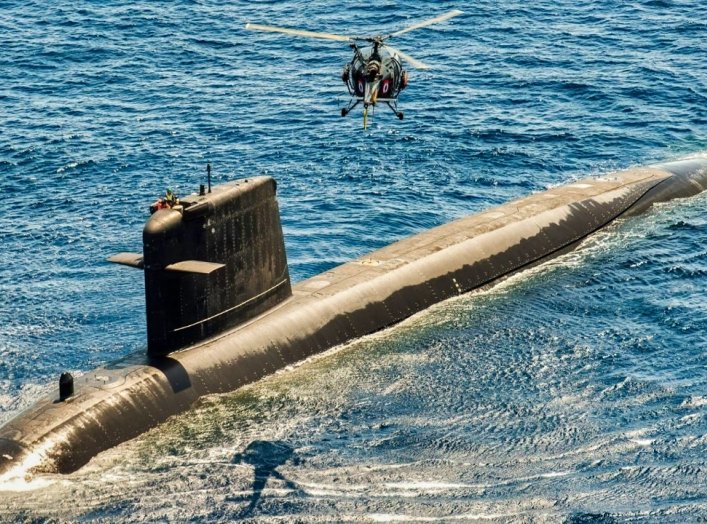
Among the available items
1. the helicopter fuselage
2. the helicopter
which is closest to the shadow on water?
the helicopter

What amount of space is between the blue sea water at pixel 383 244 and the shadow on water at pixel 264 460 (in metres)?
0.06

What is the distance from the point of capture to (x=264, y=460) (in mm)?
27328

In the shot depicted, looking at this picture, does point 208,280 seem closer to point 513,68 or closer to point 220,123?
point 220,123

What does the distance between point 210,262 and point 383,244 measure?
47.7ft

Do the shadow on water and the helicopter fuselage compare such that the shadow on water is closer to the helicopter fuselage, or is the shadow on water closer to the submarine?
the submarine

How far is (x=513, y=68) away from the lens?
60.7m

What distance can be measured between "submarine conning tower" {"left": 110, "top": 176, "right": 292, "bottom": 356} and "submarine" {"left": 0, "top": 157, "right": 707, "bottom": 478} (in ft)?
0.10

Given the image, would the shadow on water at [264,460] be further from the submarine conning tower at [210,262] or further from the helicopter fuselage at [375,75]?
the helicopter fuselage at [375,75]

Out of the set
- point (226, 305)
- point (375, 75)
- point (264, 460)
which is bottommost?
point (264, 460)

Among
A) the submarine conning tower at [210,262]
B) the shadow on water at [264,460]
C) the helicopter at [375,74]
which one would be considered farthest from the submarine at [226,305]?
the helicopter at [375,74]

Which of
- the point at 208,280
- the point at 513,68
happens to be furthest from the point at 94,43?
the point at 208,280

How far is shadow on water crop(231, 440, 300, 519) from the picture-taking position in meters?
26.3

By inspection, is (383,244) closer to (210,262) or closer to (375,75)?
(375,75)

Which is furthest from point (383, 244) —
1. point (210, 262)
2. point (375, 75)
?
point (210, 262)
